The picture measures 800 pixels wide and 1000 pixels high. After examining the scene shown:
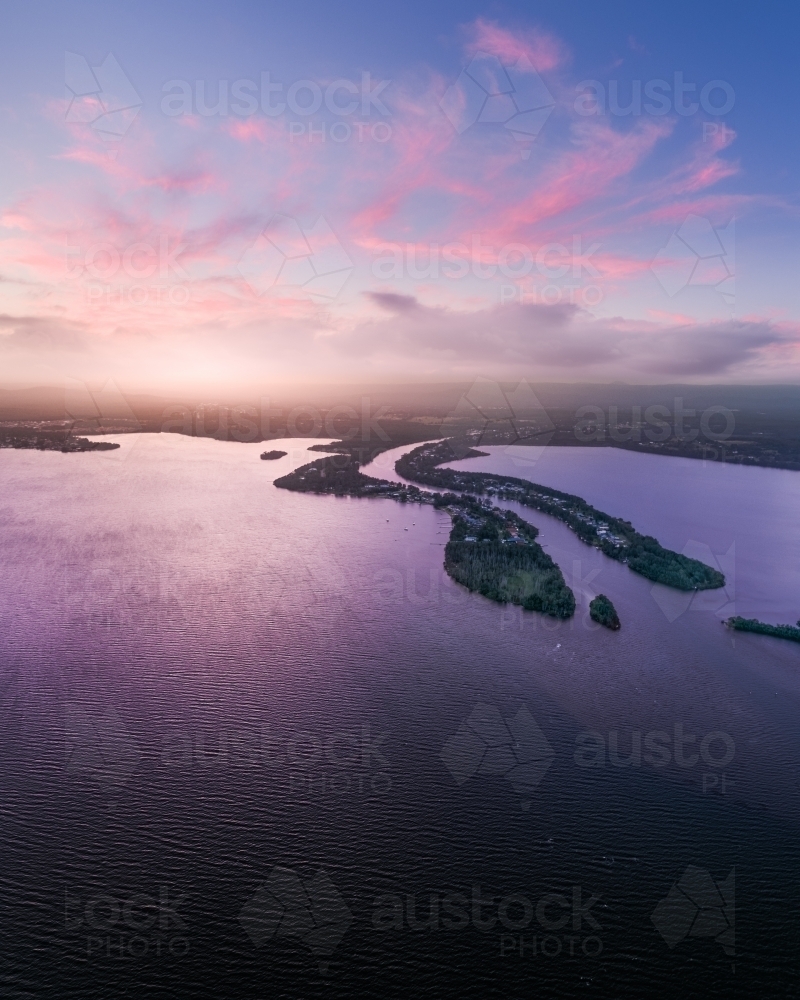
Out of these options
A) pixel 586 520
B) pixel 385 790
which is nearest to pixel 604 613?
pixel 385 790

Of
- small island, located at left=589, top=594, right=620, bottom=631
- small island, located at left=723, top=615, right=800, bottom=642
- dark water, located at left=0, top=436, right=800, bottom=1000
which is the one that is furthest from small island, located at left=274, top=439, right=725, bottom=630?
small island, located at left=723, top=615, right=800, bottom=642

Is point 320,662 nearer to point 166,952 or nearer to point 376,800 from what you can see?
point 376,800

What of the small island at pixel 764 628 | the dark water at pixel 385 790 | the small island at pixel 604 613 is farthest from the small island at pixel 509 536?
the small island at pixel 764 628

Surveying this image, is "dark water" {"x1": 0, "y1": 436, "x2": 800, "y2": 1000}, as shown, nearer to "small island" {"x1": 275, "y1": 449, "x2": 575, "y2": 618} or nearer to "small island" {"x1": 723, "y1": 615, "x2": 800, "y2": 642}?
"small island" {"x1": 723, "y1": 615, "x2": 800, "y2": 642}

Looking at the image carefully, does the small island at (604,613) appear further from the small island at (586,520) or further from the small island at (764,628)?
the small island at (586,520)

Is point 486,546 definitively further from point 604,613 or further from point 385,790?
point 385,790
